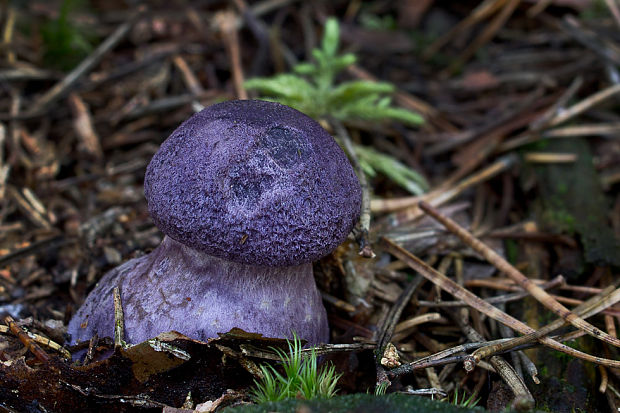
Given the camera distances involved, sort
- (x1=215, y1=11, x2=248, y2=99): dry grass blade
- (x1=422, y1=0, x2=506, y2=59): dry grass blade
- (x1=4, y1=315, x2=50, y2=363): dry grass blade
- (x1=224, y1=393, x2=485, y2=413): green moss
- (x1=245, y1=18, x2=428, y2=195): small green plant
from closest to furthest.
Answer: (x1=224, y1=393, x2=485, y2=413): green moss < (x1=4, y1=315, x2=50, y2=363): dry grass blade < (x1=245, y1=18, x2=428, y2=195): small green plant < (x1=215, y1=11, x2=248, y2=99): dry grass blade < (x1=422, y1=0, x2=506, y2=59): dry grass blade

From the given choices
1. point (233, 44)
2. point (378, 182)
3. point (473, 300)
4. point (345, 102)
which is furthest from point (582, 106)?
point (233, 44)

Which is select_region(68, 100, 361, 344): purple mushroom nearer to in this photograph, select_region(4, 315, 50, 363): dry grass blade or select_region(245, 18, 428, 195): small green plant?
select_region(4, 315, 50, 363): dry grass blade

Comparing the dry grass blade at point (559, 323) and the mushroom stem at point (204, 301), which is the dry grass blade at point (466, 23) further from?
the mushroom stem at point (204, 301)

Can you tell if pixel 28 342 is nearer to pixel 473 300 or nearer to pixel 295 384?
pixel 295 384

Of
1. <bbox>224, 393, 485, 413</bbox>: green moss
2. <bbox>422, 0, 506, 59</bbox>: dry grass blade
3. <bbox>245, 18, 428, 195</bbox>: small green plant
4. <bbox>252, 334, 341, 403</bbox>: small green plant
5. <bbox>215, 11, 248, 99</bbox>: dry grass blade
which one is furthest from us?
<bbox>422, 0, 506, 59</bbox>: dry grass blade

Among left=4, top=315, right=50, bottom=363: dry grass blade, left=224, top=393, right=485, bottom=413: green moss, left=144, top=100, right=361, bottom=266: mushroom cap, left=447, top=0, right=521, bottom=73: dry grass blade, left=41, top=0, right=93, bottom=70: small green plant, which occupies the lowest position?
left=224, top=393, right=485, bottom=413: green moss

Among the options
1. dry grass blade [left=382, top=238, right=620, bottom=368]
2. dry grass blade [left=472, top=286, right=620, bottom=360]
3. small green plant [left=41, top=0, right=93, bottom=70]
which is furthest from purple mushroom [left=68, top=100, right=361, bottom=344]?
small green plant [left=41, top=0, right=93, bottom=70]
